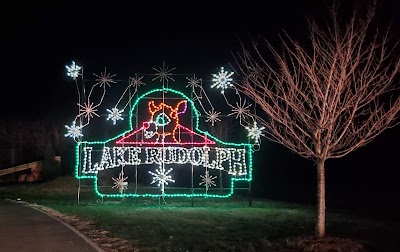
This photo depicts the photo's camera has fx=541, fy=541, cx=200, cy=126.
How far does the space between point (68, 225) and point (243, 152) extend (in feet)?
28.6

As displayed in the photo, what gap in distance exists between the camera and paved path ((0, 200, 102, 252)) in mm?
10828

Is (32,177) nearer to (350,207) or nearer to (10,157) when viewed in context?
(10,157)

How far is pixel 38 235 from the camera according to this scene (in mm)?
12414

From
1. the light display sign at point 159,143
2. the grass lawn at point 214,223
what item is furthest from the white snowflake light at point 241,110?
the grass lawn at point 214,223

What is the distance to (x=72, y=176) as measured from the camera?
31.8 meters

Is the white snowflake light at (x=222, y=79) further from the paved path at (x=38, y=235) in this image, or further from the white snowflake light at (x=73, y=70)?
the paved path at (x=38, y=235)

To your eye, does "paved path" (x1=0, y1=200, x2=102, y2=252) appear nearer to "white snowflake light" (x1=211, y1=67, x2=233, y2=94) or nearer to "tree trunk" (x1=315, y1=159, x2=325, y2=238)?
→ "tree trunk" (x1=315, y1=159, x2=325, y2=238)

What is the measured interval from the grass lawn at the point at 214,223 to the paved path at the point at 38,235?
0.98m

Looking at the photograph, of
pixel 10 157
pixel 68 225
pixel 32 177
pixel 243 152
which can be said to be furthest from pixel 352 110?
pixel 10 157

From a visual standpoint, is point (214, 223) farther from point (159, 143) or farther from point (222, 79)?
point (222, 79)

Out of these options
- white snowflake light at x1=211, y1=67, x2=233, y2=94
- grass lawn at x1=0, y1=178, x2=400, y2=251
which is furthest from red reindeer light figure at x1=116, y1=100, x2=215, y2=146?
grass lawn at x1=0, y1=178, x2=400, y2=251

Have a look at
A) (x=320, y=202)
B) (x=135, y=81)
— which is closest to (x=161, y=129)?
(x=135, y=81)

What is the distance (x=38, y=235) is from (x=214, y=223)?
500 centimetres

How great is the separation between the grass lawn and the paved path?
980mm
